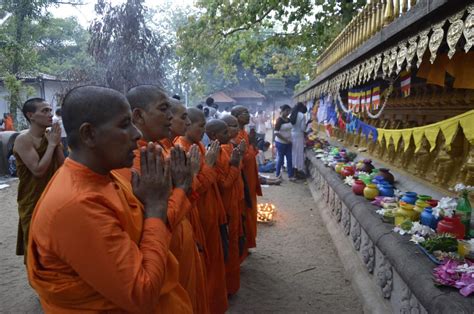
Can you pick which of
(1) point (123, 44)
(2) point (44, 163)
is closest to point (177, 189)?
(2) point (44, 163)

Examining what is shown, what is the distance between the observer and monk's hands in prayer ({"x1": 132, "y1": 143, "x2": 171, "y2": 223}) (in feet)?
5.16

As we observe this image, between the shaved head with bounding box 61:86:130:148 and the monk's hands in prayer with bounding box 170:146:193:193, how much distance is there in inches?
18.3

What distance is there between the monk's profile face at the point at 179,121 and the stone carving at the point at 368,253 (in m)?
2.37

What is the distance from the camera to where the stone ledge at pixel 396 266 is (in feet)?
7.29

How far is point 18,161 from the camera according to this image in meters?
3.88

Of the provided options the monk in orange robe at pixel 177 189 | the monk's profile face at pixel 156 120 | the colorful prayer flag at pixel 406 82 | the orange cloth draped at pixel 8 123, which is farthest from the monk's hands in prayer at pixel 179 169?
the orange cloth draped at pixel 8 123

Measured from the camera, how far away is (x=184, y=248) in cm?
210

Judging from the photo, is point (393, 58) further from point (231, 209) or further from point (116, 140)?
point (116, 140)

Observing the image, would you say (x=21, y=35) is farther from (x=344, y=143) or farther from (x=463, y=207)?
(x=463, y=207)

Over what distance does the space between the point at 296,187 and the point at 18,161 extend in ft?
24.4

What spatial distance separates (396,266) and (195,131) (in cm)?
194

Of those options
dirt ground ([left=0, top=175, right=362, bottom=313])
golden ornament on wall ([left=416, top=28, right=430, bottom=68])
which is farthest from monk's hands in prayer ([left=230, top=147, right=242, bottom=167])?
golden ornament on wall ([left=416, top=28, right=430, bottom=68])

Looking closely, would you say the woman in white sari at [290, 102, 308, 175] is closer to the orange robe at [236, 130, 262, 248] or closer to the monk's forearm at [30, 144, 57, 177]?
the orange robe at [236, 130, 262, 248]

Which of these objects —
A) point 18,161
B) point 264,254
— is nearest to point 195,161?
point 18,161
